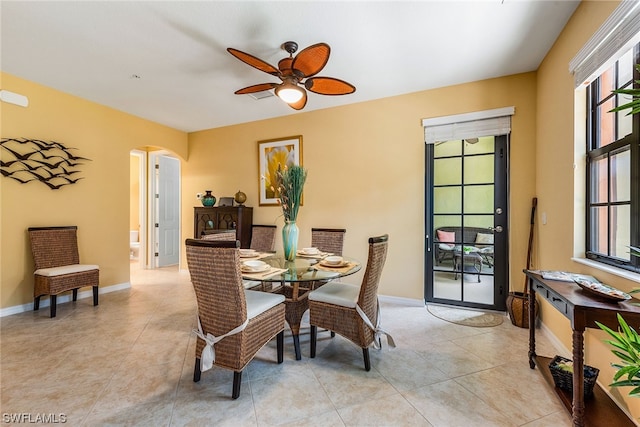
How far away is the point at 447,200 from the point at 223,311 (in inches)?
111

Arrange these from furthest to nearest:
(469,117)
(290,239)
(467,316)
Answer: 1. (469,117)
2. (467,316)
3. (290,239)

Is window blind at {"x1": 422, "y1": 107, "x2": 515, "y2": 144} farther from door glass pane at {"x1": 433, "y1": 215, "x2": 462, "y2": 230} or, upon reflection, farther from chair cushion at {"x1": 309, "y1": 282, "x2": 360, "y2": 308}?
chair cushion at {"x1": 309, "y1": 282, "x2": 360, "y2": 308}

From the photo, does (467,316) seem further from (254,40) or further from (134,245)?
(134,245)

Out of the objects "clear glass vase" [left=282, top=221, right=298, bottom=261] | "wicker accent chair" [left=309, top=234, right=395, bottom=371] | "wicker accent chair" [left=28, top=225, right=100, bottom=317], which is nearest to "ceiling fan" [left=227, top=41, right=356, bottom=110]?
"clear glass vase" [left=282, top=221, right=298, bottom=261]

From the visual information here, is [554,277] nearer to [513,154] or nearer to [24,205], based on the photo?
[513,154]

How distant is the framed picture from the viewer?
419 centimetres

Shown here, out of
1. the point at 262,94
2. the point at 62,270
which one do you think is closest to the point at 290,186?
the point at 262,94

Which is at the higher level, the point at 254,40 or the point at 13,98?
the point at 254,40

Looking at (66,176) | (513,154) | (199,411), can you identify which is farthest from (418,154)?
(66,176)

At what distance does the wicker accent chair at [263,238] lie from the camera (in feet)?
12.8

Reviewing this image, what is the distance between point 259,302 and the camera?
1966 millimetres

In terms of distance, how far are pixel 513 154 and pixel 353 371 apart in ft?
9.14

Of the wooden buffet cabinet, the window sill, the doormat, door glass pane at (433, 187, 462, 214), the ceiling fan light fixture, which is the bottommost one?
the doormat

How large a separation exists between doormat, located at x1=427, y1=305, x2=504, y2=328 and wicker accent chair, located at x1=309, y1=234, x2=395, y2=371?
4.06ft
